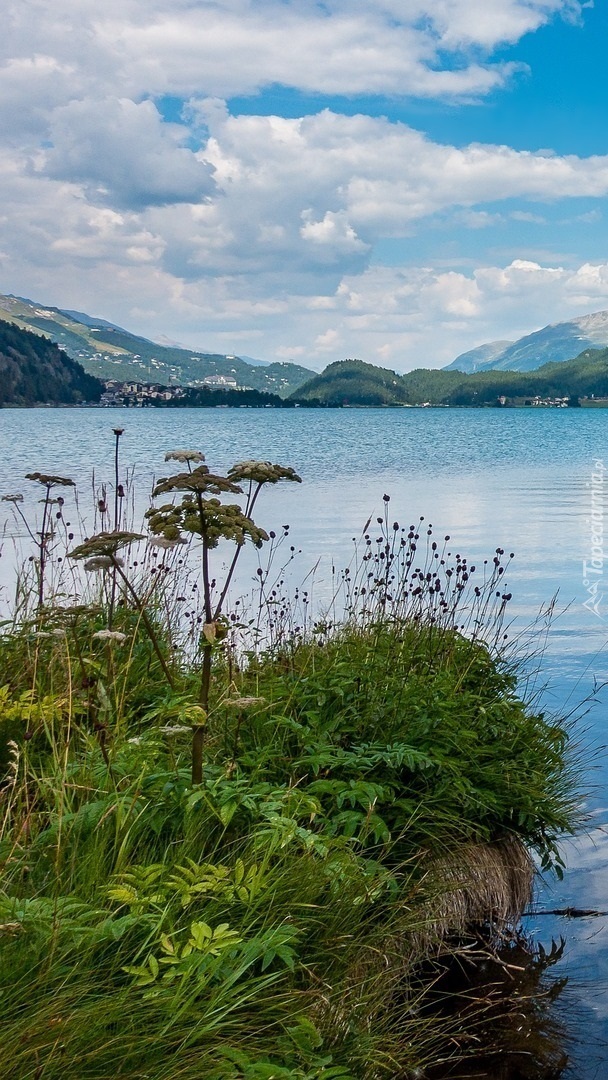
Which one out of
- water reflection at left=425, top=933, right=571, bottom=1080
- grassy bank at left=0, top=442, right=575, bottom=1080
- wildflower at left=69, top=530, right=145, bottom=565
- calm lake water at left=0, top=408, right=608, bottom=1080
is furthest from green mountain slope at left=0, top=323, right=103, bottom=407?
wildflower at left=69, top=530, right=145, bottom=565

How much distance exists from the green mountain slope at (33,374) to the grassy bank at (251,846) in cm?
18141

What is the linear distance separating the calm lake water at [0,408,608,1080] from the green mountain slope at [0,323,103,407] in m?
116

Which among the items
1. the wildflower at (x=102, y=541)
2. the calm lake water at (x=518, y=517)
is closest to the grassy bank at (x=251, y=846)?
the wildflower at (x=102, y=541)

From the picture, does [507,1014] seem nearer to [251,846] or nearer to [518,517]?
[251,846]

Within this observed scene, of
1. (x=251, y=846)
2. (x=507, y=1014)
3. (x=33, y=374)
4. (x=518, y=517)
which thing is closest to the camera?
(x=251, y=846)

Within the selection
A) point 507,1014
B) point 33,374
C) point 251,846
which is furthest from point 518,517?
point 33,374

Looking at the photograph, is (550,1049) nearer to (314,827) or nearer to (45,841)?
(314,827)

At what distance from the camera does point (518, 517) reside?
1064 inches

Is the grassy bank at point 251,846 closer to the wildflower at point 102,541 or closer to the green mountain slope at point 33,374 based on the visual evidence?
the wildflower at point 102,541

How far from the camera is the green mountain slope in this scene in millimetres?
181375

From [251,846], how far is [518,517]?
23.8 meters

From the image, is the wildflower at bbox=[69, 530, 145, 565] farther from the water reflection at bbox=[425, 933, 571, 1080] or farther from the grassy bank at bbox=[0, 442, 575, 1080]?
the water reflection at bbox=[425, 933, 571, 1080]

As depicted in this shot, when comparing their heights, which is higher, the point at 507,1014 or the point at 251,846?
the point at 251,846

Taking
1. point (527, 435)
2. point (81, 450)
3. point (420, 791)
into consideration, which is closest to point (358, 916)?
point (420, 791)
